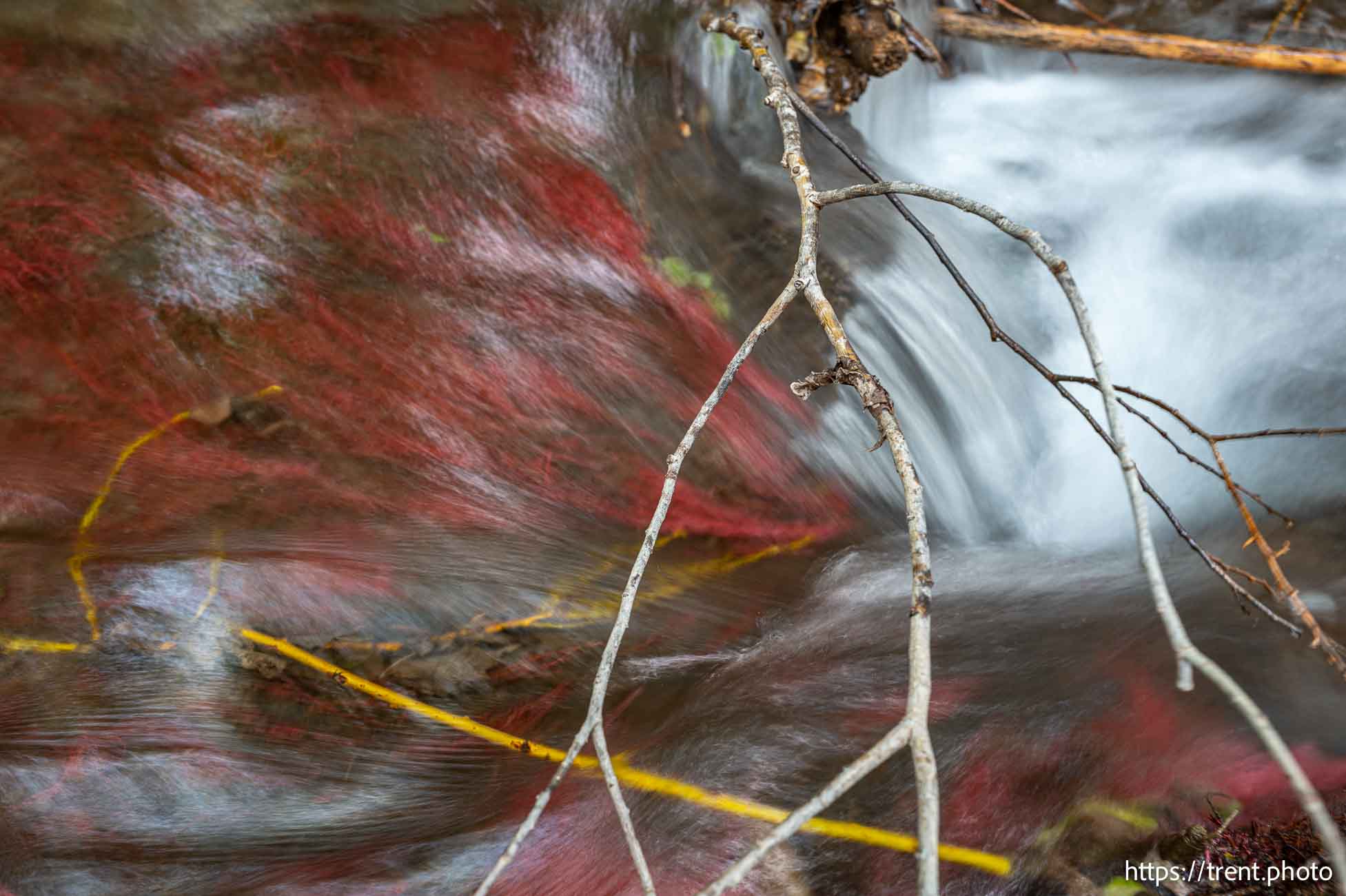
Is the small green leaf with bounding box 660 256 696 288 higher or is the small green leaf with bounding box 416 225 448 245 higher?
the small green leaf with bounding box 416 225 448 245

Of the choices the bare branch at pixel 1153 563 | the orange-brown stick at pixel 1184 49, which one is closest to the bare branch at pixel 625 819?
the bare branch at pixel 1153 563

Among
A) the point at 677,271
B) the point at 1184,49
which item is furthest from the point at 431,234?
the point at 1184,49

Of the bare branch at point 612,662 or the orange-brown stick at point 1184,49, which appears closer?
the bare branch at point 612,662

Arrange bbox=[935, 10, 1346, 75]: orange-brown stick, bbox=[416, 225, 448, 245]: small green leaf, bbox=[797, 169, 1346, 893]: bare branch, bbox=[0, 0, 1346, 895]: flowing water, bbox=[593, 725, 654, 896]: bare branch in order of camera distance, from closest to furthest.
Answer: bbox=[797, 169, 1346, 893]: bare branch → bbox=[593, 725, 654, 896]: bare branch → bbox=[0, 0, 1346, 895]: flowing water → bbox=[416, 225, 448, 245]: small green leaf → bbox=[935, 10, 1346, 75]: orange-brown stick

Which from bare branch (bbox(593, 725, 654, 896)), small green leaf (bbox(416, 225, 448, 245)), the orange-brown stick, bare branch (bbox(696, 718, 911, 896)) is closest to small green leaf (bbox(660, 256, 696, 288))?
small green leaf (bbox(416, 225, 448, 245))

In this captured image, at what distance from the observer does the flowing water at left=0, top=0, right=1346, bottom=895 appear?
1.67 meters

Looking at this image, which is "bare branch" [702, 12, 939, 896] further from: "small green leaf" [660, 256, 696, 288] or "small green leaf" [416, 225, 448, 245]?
"small green leaf" [416, 225, 448, 245]

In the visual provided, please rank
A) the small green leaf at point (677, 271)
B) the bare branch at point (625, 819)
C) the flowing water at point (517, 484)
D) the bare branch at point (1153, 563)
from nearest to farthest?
the bare branch at point (1153, 563)
the bare branch at point (625, 819)
the flowing water at point (517, 484)
the small green leaf at point (677, 271)

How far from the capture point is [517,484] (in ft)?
6.62

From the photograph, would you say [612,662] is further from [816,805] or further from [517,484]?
[517,484]

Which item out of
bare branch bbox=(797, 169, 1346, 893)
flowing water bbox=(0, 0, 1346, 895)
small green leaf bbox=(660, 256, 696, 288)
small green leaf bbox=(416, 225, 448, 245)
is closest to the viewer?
bare branch bbox=(797, 169, 1346, 893)

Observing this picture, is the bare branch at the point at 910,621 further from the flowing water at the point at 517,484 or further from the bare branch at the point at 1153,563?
the flowing water at the point at 517,484

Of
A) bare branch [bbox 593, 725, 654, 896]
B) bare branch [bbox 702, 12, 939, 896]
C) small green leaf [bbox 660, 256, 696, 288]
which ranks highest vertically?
small green leaf [bbox 660, 256, 696, 288]

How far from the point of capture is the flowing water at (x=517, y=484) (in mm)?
1674
